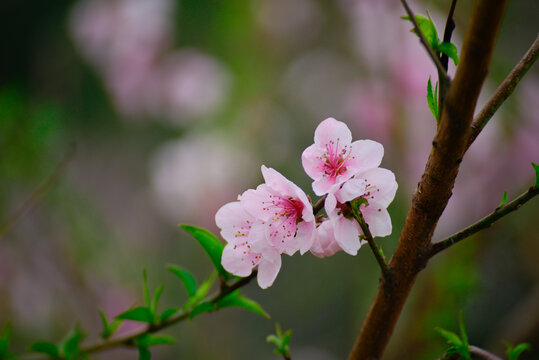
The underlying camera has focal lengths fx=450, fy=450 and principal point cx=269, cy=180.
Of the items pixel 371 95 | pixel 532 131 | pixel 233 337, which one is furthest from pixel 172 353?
pixel 532 131

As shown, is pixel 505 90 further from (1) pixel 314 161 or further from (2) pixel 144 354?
(2) pixel 144 354

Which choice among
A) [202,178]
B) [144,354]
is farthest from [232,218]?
[202,178]

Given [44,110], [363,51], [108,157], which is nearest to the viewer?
[44,110]

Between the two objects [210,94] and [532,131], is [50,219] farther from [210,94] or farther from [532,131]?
[532,131]

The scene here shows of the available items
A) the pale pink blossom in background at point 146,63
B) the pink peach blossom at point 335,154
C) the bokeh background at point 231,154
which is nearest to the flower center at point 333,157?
the pink peach blossom at point 335,154

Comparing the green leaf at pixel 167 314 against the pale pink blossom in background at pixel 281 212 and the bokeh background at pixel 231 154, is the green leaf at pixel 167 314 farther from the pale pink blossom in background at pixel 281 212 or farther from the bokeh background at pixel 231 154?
the bokeh background at pixel 231 154

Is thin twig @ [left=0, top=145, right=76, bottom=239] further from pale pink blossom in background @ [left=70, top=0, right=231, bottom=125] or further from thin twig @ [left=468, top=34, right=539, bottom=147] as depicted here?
pale pink blossom in background @ [left=70, top=0, right=231, bottom=125]

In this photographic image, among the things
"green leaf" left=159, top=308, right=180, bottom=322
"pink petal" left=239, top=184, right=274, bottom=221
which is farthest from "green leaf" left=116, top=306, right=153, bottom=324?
"pink petal" left=239, top=184, right=274, bottom=221
